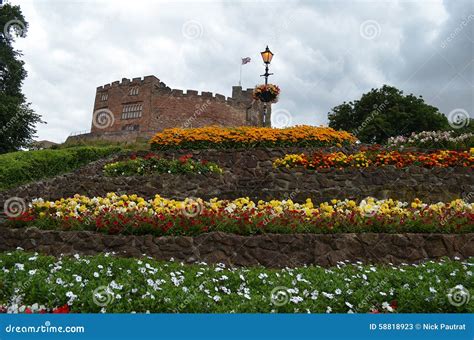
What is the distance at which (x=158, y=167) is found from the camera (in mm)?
15578

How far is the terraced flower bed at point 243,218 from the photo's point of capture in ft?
28.6

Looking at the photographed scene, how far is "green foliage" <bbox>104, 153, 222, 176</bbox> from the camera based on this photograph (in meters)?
15.2

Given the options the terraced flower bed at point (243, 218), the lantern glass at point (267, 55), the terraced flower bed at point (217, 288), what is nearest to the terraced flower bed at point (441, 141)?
the lantern glass at point (267, 55)

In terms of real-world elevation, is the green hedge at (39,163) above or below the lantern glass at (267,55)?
below

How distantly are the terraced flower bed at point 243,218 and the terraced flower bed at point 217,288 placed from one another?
4.41 ft

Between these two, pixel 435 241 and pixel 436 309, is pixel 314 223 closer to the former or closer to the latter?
pixel 435 241

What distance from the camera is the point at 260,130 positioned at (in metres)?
18.7

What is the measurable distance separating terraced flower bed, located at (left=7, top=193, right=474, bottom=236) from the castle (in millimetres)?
28745

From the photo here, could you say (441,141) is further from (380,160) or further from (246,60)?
(246,60)

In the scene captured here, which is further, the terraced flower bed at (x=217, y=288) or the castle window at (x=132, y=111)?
the castle window at (x=132, y=111)

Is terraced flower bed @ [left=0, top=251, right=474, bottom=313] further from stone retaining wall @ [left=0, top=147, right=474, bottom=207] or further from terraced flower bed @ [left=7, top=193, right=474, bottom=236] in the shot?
stone retaining wall @ [left=0, top=147, right=474, bottom=207]

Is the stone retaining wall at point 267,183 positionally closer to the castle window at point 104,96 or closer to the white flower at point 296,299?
the white flower at point 296,299

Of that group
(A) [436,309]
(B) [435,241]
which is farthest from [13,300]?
(B) [435,241]

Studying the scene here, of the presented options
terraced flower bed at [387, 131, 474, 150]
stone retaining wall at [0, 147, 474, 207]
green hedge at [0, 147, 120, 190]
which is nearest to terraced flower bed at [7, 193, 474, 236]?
stone retaining wall at [0, 147, 474, 207]
